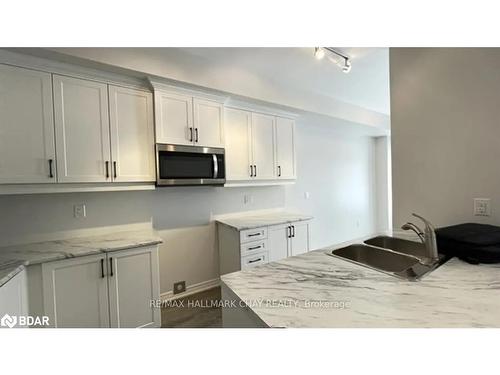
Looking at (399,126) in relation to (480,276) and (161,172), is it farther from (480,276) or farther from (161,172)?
(161,172)

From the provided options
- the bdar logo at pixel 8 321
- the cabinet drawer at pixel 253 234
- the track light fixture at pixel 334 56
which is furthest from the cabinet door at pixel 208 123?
the bdar logo at pixel 8 321

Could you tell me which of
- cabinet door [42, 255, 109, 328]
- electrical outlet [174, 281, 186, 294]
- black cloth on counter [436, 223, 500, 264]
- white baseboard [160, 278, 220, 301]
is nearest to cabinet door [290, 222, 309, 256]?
white baseboard [160, 278, 220, 301]

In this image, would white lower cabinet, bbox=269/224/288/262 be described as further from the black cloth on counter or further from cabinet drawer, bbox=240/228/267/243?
the black cloth on counter

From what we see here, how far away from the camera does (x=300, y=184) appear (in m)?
3.99

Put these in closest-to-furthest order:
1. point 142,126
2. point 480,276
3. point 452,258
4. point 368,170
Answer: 1. point 480,276
2. point 452,258
3. point 142,126
4. point 368,170

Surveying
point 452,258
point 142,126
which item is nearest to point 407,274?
point 452,258

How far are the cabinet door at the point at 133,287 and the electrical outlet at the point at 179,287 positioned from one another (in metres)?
0.65

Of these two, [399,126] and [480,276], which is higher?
[399,126]

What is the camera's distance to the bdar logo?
1262 millimetres

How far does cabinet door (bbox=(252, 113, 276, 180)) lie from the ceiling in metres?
0.50

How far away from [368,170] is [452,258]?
436cm

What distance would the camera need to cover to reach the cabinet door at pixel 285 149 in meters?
3.24
